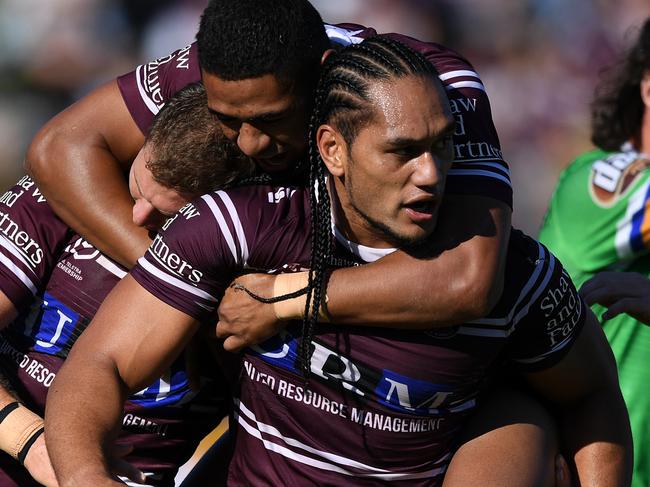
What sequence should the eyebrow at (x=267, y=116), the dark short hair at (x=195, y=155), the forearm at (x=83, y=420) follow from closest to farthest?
the forearm at (x=83, y=420) < the eyebrow at (x=267, y=116) < the dark short hair at (x=195, y=155)

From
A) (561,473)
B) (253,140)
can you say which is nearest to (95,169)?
(253,140)

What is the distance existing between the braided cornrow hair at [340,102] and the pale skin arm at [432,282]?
5 cm

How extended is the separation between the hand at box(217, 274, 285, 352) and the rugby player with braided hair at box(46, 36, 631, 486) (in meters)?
0.04

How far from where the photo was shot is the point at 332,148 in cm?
253

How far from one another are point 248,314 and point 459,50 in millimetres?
4548

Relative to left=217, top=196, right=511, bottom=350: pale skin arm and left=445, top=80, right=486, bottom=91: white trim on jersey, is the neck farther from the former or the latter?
left=217, top=196, right=511, bottom=350: pale skin arm

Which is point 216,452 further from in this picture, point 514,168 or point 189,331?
point 514,168

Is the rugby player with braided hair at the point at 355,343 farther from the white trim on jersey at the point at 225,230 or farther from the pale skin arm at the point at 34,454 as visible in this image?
the pale skin arm at the point at 34,454

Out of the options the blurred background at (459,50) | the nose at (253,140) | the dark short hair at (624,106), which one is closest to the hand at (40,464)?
the nose at (253,140)

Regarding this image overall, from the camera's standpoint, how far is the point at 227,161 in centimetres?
269

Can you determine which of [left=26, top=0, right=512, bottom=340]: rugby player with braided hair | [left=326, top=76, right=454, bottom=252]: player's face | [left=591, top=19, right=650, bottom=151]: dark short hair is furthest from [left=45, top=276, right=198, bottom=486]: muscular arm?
[left=591, top=19, right=650, bottom=151]: dark short hair

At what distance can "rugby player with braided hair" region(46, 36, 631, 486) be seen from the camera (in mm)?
2428

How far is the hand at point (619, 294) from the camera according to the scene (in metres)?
3.26

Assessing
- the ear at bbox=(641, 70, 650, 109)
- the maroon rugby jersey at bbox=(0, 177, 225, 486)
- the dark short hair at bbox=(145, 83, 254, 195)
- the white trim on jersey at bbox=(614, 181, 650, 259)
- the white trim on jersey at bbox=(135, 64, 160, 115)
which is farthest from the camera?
the ear at bbox=(641, 70, 650, 109)
